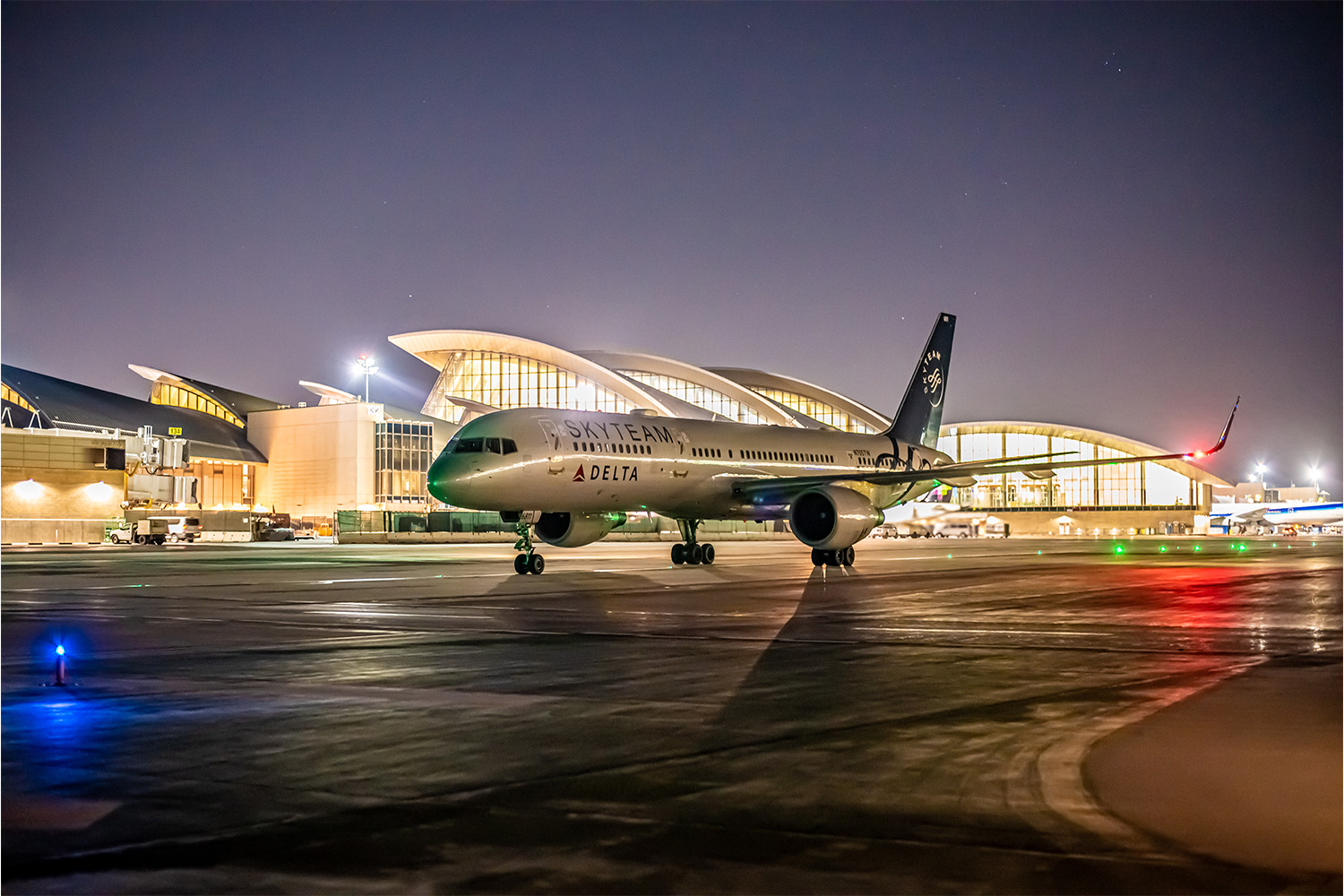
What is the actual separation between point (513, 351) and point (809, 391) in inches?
1202

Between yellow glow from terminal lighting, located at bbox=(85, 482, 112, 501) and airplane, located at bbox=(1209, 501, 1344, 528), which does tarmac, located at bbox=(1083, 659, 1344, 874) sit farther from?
airplane, located at bbox=(1209, 501, 1344, 528)

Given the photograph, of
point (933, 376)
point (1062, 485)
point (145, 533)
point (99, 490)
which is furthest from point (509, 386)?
point (933, 376)

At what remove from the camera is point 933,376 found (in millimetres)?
43406

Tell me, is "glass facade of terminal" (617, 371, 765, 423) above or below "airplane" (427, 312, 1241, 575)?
above

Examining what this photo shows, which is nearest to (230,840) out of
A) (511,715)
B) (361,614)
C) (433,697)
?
(511,715)

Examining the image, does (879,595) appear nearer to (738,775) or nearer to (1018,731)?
(1018,731)

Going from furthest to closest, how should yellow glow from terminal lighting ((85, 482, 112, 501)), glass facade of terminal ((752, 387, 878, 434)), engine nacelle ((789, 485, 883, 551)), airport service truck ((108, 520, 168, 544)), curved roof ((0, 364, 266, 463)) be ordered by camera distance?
glass facade of terminal ((752, 387, 878, 434)) → curved roof ((0, 364, 266, 463)) → yellow glow from terminal lighting ((85, 482, 112, 501)) → airport service truck ((108, 520, 168, 544)) → engine nacelle ((789, 485, 883, 551))

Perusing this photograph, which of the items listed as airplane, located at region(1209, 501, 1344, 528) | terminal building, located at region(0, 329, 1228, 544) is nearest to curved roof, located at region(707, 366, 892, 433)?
terminal building, located at region(0, 329, 1228, 544)

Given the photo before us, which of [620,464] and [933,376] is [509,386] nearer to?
[933,376]

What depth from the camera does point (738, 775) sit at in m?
6.28

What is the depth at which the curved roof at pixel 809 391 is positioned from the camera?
121 meters

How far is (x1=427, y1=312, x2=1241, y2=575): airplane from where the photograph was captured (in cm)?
2609

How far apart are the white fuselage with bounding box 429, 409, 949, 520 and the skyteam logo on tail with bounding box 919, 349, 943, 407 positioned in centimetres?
738

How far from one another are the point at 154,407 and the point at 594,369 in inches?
1365
